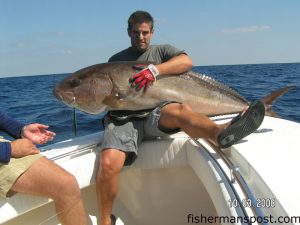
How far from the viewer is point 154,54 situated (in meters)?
3.89

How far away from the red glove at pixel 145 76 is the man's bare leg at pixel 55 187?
1.18m

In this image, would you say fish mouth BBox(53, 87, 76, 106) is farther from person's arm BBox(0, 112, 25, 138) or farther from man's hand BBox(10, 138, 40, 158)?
man's hand BBox(10, 138, 40, 158)

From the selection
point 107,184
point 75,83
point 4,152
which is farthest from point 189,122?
point 4,152

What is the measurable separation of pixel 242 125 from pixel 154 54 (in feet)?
5.33

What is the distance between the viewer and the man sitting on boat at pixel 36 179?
2.42 meters

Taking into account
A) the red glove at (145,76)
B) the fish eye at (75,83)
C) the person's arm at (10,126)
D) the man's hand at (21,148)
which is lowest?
the man's hand at (21,148)

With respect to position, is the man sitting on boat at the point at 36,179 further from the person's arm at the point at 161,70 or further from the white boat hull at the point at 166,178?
the person's arm at the point at 161,70

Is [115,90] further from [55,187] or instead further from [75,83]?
[55,187]

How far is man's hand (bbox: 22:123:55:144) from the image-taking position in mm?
2819

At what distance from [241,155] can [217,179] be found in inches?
8.9

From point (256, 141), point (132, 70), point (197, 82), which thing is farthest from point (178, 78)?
point (256, 141)

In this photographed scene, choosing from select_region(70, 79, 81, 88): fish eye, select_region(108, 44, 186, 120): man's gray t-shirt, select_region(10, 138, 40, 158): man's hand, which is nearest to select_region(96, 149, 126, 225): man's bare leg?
select_region(10, 138, 40, 158): man's hand

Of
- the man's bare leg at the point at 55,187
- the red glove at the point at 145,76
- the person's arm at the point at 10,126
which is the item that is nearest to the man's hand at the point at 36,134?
the person's arm at the point at 10,126

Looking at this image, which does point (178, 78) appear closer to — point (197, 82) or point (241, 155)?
point (197, 82)
